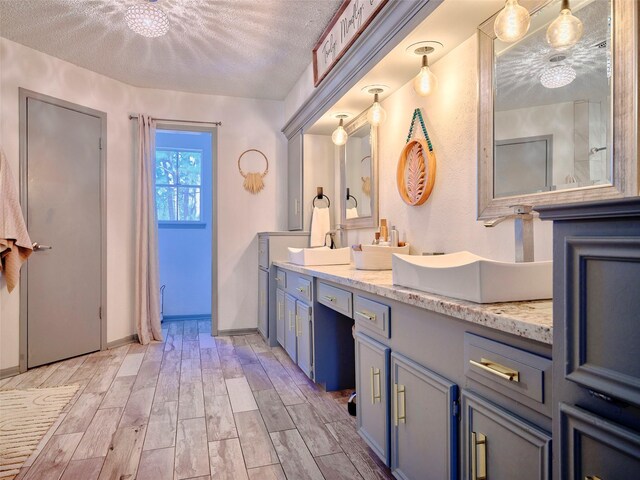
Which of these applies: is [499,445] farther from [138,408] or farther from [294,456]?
[138,408]

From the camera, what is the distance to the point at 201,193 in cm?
521

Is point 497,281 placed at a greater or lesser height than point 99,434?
greater

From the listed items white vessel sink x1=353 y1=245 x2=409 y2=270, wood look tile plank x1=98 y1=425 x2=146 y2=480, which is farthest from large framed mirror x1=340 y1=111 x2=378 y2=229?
wood look tile plank x1=98 y1=425 x2=146 y2=480

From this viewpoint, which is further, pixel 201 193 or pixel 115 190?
pixel 201 193

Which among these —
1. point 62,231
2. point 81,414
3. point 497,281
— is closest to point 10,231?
point 62,231

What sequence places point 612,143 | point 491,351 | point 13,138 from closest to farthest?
point 491,351
point 612,143
point 13,138

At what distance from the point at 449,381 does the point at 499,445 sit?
0.74ft

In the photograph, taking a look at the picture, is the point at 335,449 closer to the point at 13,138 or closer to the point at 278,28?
the point at 278,28

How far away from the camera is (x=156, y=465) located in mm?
1778

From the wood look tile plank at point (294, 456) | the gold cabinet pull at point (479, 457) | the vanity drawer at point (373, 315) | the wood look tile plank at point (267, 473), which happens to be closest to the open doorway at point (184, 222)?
the wood look tile plank at point (294, 456)

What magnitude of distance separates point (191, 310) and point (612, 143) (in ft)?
15.8

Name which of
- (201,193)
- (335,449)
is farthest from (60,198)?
(335,449)

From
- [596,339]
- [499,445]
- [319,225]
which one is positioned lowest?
[499,445]

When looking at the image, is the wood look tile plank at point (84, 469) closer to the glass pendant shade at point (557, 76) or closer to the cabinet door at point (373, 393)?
the cabinet door at point (373, 393)
